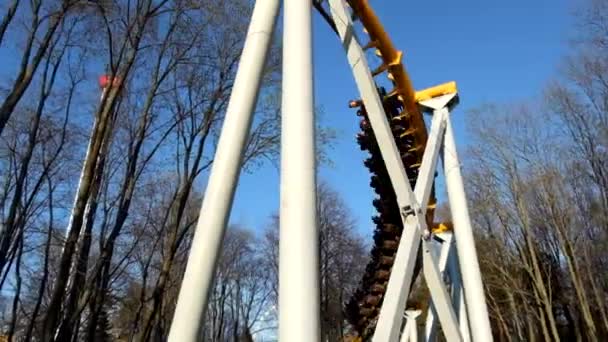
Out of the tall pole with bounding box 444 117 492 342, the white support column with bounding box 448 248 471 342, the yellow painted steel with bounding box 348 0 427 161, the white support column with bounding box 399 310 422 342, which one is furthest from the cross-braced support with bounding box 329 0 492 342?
the white support column with bounding box 399 310 422 342

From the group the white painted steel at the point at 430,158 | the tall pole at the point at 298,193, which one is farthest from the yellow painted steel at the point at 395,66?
the tall pole at the point at 298,193

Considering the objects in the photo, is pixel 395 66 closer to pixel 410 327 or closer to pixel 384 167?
pixel 384 167

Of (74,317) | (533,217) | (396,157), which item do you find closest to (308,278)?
(396,157)

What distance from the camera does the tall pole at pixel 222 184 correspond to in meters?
4.11

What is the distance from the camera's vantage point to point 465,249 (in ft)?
27.6

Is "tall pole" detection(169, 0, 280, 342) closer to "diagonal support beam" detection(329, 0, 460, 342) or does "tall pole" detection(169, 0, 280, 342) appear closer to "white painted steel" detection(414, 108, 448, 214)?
"diagonal support beam" detection(329, 0, 460, 342)

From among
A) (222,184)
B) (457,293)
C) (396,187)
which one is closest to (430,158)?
(396,187)

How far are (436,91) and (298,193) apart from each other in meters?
6.30

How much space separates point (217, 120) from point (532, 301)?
1947 centimetres

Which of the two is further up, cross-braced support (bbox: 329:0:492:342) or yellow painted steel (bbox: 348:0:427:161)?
yellow painted steel (bbox: 348:0:427:161)

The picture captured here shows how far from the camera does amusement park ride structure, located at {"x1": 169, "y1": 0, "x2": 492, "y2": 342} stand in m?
3.94

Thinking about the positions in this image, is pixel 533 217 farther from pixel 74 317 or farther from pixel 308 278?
pixel 308 278

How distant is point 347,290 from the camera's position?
33.0m

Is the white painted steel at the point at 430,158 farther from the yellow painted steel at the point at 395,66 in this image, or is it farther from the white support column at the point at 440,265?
the white support column at the point at 440,265
